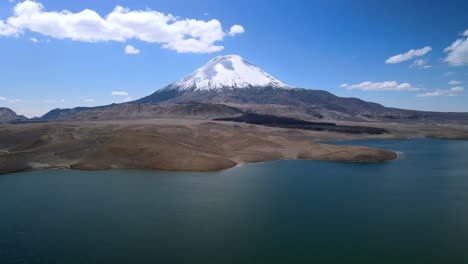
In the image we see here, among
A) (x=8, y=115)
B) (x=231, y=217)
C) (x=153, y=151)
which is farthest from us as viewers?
(x=8, y=115)

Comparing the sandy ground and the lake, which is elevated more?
the sandy ground

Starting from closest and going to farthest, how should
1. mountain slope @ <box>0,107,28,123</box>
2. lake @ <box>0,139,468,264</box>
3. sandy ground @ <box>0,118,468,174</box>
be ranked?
lake @ <box>0,139,468,264</box> → sandy ground @ <box>0,118,468,174</box> → mountain slope @ <box>0,107,28,123</box>

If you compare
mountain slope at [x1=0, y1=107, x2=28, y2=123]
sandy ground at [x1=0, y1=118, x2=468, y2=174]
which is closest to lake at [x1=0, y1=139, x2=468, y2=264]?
sandy ground at [x1=0, y1=118, x2=468, y2=174]

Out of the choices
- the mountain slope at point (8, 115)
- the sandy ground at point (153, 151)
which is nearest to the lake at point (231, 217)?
the sandy ground at point (153, 151)

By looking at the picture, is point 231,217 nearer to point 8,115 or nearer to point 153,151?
point 153,151

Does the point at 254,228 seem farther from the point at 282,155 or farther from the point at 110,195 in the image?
the point at 282,155

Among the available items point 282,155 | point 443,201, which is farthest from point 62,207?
point 282,155

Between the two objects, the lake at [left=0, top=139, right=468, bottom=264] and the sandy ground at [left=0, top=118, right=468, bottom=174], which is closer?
the lake at [left=0, top=139, right=468, bottom=264]

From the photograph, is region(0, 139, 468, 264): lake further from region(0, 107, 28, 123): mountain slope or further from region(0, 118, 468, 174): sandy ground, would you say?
region(0, 107, 28, 123): mountain slope

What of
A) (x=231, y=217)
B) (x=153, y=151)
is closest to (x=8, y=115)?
(x=153, y=151)
